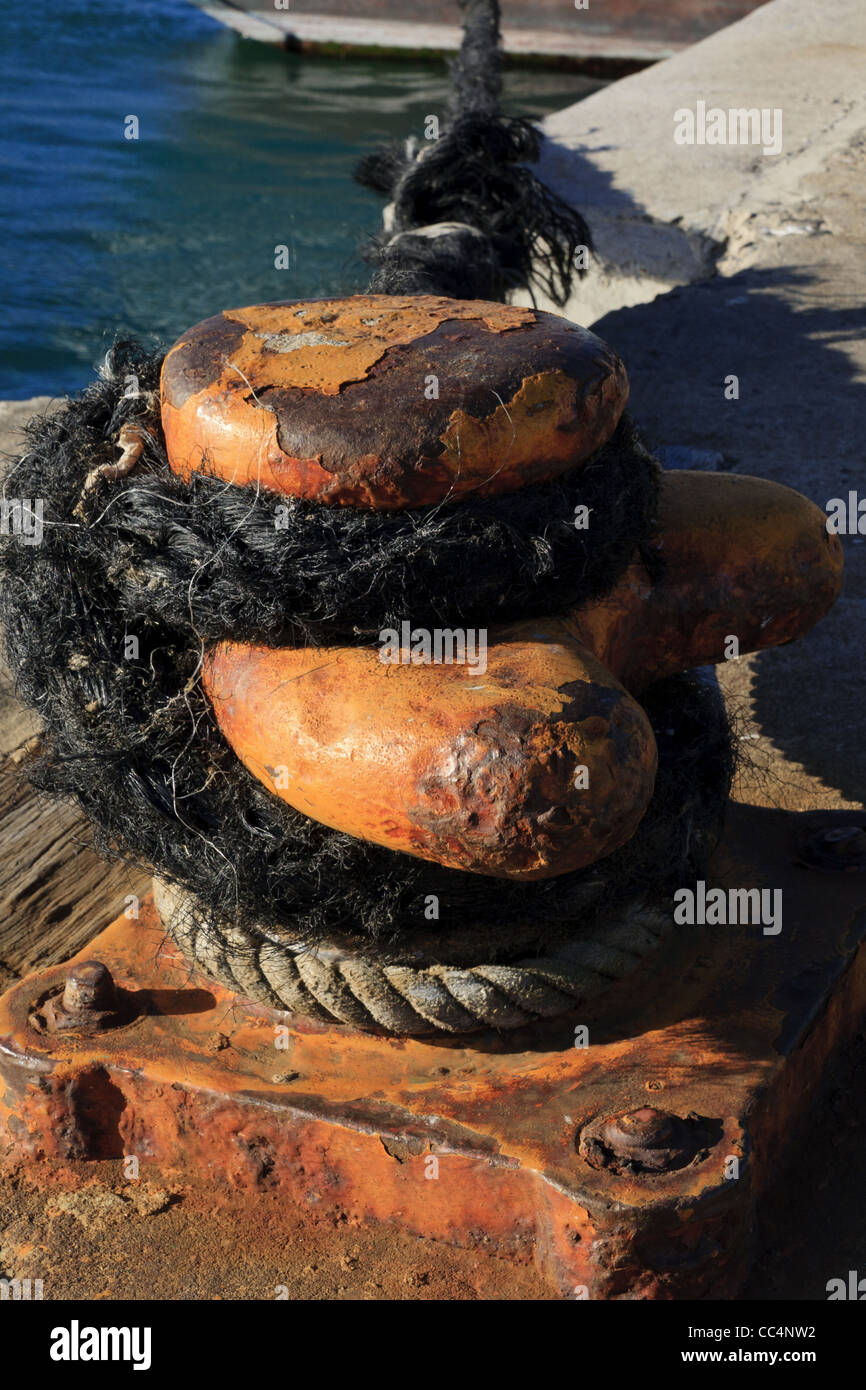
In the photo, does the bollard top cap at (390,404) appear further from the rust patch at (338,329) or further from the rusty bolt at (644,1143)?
the rusty bolt at (644,1143)

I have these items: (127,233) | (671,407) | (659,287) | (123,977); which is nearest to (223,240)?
(127,233)

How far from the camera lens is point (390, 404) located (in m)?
1.80

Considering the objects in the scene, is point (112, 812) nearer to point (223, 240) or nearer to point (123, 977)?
point (123, 977)

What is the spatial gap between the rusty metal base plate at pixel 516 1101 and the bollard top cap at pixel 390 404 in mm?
831

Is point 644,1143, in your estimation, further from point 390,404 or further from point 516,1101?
point 390,404

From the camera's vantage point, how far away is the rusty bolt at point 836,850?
2482mm

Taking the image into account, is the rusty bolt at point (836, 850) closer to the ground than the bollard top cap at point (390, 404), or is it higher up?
closer to the ground

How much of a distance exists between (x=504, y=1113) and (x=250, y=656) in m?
0.71

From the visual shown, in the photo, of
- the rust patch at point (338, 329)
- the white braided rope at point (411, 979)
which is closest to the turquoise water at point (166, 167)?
the rust patch at point (338, 329)

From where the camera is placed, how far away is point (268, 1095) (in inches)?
82.0

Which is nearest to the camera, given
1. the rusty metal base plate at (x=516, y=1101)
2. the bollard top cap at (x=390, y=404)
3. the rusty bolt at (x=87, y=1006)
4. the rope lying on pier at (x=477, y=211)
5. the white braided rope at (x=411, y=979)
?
the bollard top cap at (x=390, y=404)

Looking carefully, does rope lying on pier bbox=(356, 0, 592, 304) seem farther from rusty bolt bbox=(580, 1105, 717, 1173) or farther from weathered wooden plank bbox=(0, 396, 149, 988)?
rusty bolt bbox=(580, 1105, 717, 1173)

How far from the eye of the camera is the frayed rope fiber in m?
1.83

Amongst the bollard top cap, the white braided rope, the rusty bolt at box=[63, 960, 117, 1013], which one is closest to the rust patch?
the bollard top cap
